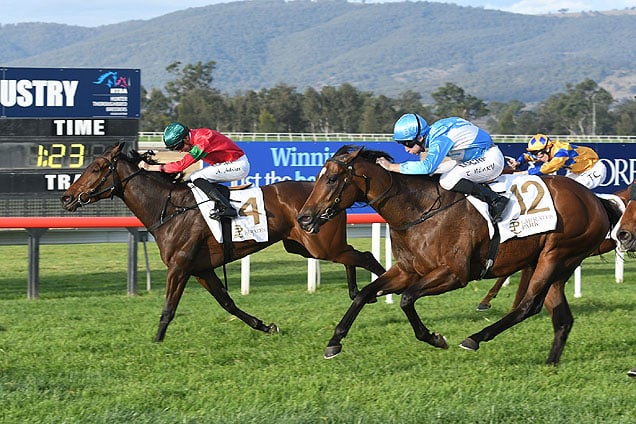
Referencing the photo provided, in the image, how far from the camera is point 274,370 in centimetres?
640

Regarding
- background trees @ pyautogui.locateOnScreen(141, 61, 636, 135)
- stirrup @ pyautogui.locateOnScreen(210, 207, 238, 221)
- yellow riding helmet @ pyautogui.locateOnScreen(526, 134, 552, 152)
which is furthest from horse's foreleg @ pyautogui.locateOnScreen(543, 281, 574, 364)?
background trees @ pyautogui.locateOnScreen(141, 61, 636, 135)

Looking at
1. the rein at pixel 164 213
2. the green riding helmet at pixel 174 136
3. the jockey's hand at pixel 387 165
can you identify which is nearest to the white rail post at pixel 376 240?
the rein at pixel 164 213

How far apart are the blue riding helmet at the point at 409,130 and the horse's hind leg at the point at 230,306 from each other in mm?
2030

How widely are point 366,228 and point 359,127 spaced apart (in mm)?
73265

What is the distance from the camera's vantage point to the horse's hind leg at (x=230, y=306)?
7.95 meters

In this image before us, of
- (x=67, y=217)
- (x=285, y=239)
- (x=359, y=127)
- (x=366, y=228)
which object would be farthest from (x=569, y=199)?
(x=359, y=127)

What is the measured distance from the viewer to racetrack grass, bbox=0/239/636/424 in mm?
5242

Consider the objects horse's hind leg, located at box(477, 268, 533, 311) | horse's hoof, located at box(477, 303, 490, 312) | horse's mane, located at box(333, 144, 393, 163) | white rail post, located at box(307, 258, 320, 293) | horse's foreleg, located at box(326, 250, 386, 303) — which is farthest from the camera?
white rail post, located at box(307, 258, 320, 293)

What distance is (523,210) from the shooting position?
6.79m

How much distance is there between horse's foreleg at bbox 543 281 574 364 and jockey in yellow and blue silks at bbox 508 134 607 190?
2.80 m

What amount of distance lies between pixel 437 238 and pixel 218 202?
213 centimetres

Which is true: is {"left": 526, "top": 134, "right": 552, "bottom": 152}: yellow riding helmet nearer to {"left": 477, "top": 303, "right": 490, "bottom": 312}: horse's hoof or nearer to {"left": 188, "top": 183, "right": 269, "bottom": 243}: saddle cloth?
{"left": 477, "top": 303, "right": 490, "bottom": 312}: horse's hoof

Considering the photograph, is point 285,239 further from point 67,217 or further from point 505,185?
point 67,217

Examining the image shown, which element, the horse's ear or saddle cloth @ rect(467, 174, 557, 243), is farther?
saddle cloth @ rect(467, 174, 557, 243)
